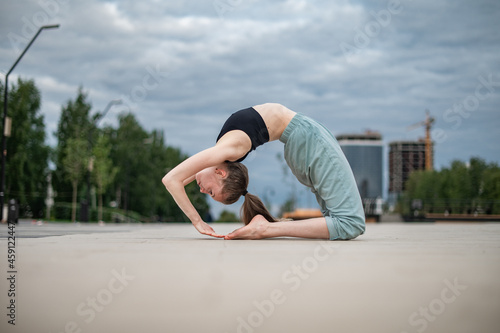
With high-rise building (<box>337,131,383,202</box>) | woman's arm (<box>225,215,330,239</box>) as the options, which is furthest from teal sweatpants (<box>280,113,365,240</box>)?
high-rise building (<box>337,131,383,202</box>)

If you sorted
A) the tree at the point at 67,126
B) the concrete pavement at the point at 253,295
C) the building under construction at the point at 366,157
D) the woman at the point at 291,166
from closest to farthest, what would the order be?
the concrete pavement at the point at 253,295 < the woman at the point at 291,166 < the tree at the point at 67,126 < the building under construction at the point at 366,157

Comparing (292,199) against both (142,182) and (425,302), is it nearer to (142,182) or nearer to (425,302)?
(142,182)

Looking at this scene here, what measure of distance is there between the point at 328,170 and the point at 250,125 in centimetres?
66

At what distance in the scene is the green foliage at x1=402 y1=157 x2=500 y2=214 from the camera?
40.8m

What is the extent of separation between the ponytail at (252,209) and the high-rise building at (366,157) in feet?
492

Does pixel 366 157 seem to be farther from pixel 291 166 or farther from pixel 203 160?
pixel 203 160

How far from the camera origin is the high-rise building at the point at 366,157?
153 meters

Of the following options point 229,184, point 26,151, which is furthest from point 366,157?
point 229,184

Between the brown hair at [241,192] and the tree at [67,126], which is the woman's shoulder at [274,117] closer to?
the brown hair at [241,192]

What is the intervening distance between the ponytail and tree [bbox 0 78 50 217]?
3974 centimetres

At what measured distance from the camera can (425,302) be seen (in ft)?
4.32

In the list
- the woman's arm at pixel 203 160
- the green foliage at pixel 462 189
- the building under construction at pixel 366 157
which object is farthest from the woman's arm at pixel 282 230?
the building under construction at pixel 366 157

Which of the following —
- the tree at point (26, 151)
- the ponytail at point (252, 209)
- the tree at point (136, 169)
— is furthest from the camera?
the tree at point (136, 169)

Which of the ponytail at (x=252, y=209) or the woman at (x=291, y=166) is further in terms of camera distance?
the ponytail at (x=252, y=209)
